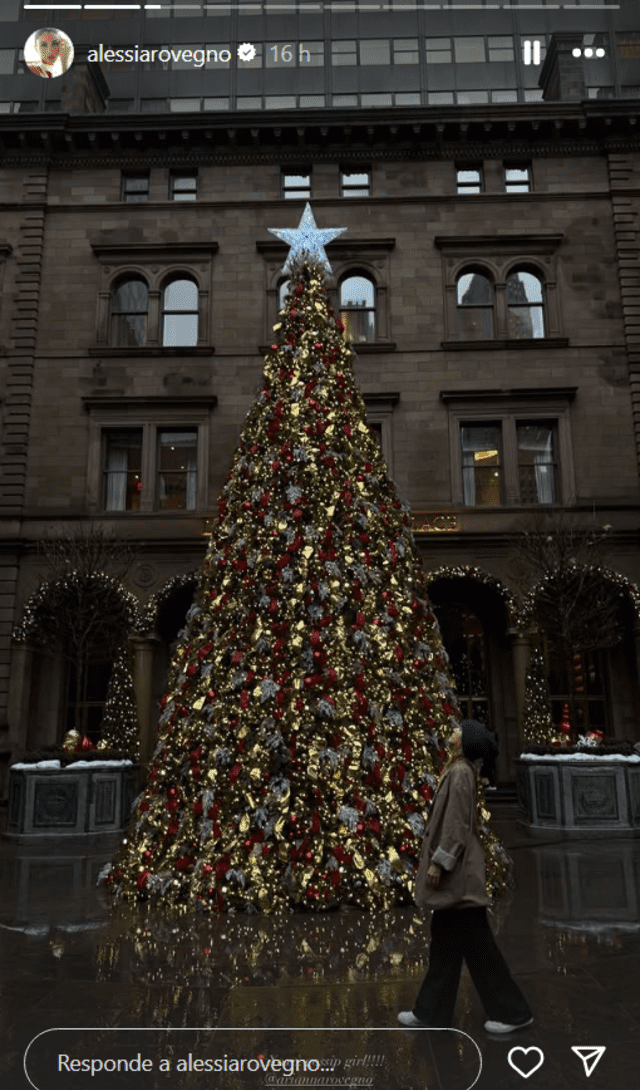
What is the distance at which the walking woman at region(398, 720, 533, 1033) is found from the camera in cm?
→ 396

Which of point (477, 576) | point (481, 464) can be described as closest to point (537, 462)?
point (481, 464)

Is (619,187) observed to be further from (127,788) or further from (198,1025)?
(198,1025)

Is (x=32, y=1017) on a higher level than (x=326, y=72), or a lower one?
lower

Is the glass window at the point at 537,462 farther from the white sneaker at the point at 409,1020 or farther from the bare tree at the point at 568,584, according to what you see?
the white sneaker at the point at 409,1020

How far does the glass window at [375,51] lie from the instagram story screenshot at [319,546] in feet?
0.30

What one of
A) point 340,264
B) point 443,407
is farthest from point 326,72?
point 443,407

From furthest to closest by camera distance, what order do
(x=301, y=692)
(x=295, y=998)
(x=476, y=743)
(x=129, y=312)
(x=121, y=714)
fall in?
(x=129, y=312) < (x=121, y=714) < (x=301, y=692) < (x=295, y=998) < (x=476, y=743)

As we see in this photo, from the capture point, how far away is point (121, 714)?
17562 mm

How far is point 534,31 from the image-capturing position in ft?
91.4

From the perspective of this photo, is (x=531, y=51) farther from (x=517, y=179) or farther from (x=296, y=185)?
(x=296, y=185)

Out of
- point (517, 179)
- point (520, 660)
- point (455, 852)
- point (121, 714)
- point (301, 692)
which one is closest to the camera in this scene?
point (455, 852)

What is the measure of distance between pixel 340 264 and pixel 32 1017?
64.2 ft

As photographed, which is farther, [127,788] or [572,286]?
[572,286]

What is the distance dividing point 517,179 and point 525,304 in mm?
3737
